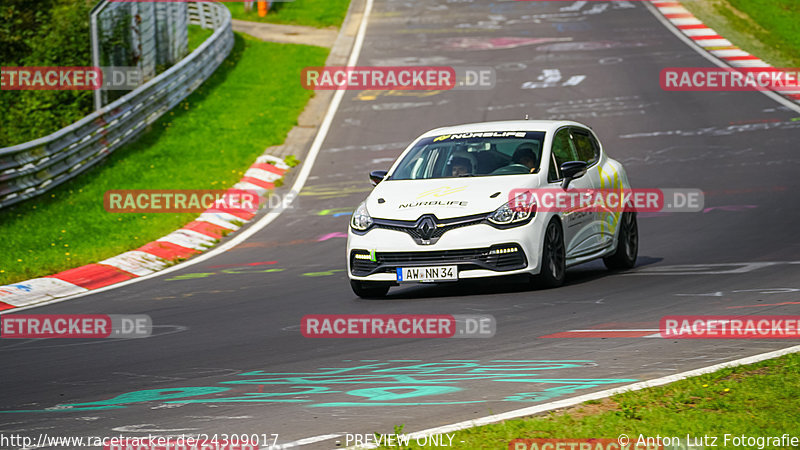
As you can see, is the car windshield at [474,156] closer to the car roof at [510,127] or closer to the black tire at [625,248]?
the car roof at [510,127]

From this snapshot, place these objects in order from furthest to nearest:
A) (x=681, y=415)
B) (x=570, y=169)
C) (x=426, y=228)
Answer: (x=570, y=169) → (x=426, y=228) → (x=681, y=415)

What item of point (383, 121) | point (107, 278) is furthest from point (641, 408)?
point (383, 121)

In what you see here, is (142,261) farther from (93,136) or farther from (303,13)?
(303,13)

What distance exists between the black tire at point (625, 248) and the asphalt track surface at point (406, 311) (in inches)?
8.5

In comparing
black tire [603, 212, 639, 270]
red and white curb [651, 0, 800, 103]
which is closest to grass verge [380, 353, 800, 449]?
black tire [603, 212, 639, 270]

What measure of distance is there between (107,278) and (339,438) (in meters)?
8.86

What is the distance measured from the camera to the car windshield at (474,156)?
11391 millimetres

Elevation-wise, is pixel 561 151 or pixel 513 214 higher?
pixel 561 151

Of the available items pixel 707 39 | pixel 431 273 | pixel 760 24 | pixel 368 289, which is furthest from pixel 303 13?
pixel 431 273

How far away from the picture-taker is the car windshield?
1139cm

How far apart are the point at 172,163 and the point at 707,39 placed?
17438 mm

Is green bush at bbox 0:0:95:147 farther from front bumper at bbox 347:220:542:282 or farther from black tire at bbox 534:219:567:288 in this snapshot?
black tire at bbox 534:219:567:288

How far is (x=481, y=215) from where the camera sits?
1041cm

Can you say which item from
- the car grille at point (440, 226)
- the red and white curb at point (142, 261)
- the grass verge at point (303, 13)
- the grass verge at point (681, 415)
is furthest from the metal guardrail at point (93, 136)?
the grass verge at point (681, 415)
